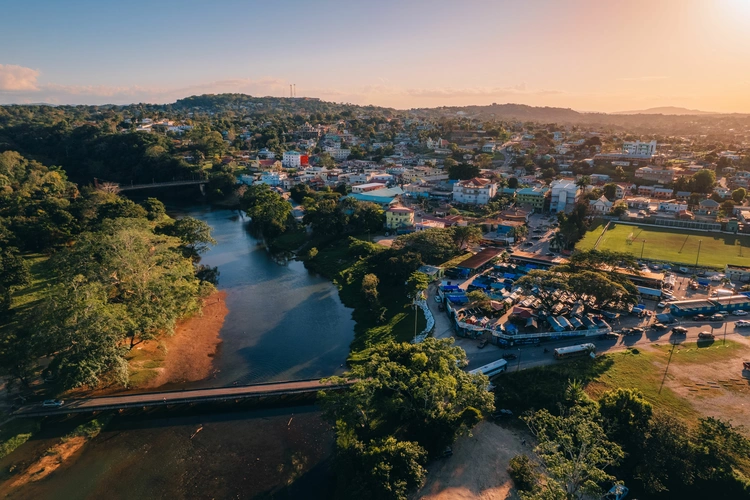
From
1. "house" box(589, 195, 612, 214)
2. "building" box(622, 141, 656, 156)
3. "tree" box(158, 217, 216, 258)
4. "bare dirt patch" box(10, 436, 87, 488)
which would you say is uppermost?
"building" box(622, 141, 656, 156)

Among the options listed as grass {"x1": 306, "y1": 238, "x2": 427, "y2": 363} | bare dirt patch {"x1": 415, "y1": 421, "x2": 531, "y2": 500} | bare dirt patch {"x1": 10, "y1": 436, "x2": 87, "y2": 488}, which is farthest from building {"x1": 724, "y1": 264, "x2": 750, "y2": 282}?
bare dirt patch {"x1": 10, "y1": 436, "x2": 87, "y2": 488}

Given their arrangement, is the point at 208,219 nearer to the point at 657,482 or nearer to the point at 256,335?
→ the point at 256,335

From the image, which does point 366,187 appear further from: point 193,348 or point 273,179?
point 193,348

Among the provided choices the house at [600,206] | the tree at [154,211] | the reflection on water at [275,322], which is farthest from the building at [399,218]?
the tree at [154,211]

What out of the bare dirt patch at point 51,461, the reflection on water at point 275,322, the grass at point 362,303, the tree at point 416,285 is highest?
the tree at point 416,285

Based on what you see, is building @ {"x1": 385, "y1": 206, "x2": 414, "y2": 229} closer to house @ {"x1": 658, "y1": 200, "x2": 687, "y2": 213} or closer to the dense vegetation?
the dense vegetation

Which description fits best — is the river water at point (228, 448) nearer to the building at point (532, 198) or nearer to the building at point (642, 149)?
the building at point (532, 198)
